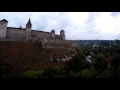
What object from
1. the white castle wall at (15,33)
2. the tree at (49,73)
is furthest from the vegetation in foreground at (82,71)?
the white castle wall at (15,33)

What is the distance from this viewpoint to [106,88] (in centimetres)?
160

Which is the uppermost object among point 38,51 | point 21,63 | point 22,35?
point 22,35

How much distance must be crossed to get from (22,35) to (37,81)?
36158mm

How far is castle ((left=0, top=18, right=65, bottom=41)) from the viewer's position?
1393 inches

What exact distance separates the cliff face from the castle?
1.04 metres

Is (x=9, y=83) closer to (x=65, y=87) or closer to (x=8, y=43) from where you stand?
(x=65, y=87)

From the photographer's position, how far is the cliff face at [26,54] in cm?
3234

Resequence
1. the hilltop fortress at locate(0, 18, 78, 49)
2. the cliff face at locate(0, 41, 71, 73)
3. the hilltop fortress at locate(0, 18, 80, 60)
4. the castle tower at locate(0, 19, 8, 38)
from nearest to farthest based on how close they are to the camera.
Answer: the cliff face at locate(0, 41, 71, 73) → the castle tower at locate(0, 19, 8, 38) → the hilltop fortress at locate(0, 18, 78, 49) → the hilltop fortress at locate(0, 18, 80, 60)

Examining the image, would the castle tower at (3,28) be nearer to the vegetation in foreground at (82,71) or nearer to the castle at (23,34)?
the castle at (23,34)

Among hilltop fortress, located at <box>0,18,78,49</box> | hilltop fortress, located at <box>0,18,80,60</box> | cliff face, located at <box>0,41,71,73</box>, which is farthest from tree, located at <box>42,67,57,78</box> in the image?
hilltop fortress, located at <box>0,18,78,49</box>

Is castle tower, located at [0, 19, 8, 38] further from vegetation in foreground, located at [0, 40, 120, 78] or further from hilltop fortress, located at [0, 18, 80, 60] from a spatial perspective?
vegetation in foreground, located at [0, 40, 120, 78]

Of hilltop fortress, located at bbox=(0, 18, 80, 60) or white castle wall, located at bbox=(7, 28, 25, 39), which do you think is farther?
hilltop fortress, located at bbox=(0, 18, 80, 60)

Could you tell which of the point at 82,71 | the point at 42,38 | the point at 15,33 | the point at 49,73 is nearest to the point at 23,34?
the point at 15,33
